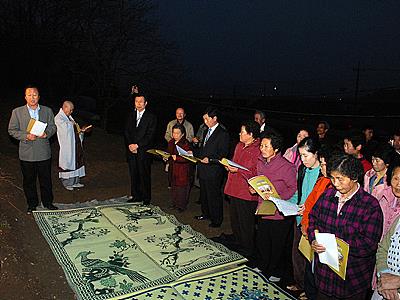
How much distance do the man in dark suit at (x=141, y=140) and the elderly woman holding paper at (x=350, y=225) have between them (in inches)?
155

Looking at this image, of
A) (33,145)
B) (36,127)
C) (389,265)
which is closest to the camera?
(389,265)

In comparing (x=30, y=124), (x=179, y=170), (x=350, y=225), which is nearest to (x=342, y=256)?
(x=350, y=225)

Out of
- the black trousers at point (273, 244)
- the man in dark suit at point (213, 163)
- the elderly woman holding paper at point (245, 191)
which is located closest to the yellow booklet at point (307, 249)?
the black trousers at point (273, 244)

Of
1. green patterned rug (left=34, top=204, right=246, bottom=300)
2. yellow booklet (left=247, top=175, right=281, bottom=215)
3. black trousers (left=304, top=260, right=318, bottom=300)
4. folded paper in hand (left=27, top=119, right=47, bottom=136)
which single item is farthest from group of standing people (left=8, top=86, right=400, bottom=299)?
green patterned rug (left=34, top=204, right=246, bottom=300)

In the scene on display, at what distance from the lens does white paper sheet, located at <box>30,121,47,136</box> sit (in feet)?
17.9

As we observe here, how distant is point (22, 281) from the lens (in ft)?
13.1

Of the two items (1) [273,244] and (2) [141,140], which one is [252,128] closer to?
(1) [273,244]

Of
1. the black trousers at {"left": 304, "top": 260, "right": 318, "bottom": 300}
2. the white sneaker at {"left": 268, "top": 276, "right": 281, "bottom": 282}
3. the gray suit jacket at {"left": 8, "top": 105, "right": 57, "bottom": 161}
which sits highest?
the gray suit jacket at {"left": 8, "top": 105, "right": 57, "bottom": 161}

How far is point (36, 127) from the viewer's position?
5484 millimetres

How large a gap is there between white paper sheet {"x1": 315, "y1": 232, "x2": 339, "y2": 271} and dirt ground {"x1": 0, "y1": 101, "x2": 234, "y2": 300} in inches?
99.3

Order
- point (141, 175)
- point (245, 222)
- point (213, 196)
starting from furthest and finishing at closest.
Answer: point (141, 175) → point (213, 196) → point (245, 222)

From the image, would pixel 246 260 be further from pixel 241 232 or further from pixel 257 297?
pixel 257 297

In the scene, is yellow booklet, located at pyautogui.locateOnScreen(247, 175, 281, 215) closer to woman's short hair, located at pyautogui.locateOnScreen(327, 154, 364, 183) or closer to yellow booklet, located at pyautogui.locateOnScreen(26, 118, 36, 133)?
woman's short hair, located at pyautogui.locateOnScreen(327, 154, 364, 183)

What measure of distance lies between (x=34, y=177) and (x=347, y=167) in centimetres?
474
